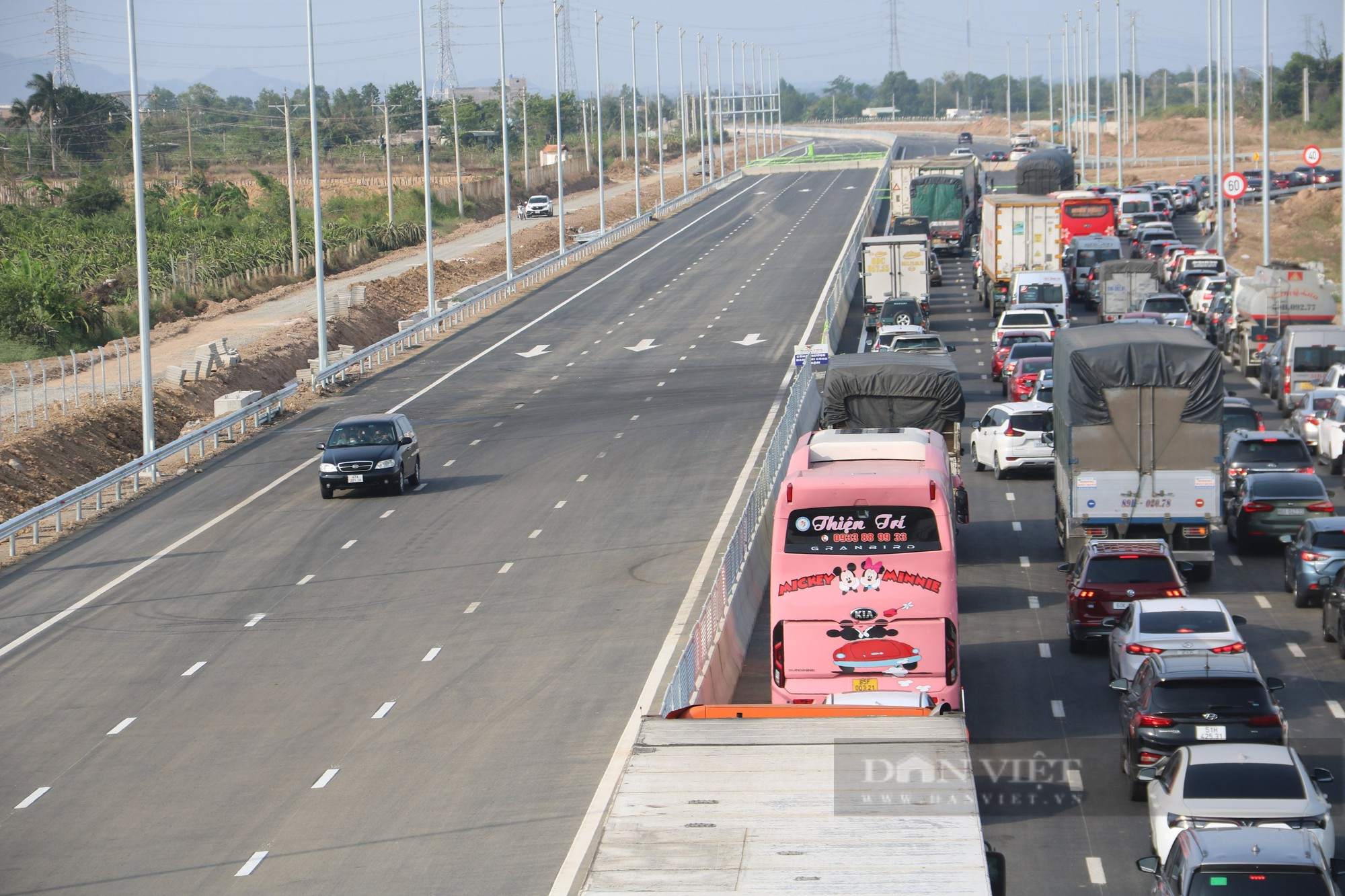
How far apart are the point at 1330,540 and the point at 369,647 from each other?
14114mm

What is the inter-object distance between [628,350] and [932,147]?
5154 inches

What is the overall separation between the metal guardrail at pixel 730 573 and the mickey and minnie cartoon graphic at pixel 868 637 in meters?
1.71

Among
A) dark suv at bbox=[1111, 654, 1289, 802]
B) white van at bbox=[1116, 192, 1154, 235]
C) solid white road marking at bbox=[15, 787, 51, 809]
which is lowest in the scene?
solid white road marking at bbox=[15, 787, 51, 809]

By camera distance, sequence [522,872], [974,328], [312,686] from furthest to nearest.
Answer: [974,328], [312,686], [522,872]

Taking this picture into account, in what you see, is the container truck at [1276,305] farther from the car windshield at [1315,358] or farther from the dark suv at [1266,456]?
the dark suv at [1266,456]

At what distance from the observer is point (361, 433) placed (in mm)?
35031

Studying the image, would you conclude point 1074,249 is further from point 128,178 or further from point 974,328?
point 128,178

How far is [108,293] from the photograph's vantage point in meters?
77.9

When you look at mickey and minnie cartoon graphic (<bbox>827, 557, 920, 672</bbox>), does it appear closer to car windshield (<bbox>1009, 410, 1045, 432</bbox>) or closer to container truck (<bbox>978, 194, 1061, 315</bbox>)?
car windshield (<bbox>1009, 410, 1045, 432</bbox>)

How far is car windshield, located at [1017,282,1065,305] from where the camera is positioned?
55969mm

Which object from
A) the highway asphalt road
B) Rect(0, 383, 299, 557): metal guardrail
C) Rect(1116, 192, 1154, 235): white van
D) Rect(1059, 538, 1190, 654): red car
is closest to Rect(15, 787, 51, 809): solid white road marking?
the highway asphalt road

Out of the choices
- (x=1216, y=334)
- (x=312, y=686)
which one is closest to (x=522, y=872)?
(x=312, y=686)

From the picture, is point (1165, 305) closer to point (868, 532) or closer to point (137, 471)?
point (137, 471)

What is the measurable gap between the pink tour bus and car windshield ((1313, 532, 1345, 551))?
8.46 m
